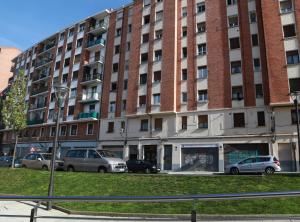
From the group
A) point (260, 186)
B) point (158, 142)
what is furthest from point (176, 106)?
point (260, 186)

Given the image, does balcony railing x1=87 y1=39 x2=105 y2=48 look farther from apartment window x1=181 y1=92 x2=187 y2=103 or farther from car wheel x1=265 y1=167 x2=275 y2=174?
car wheel x1=265 y1=167 x2=275 y2=174

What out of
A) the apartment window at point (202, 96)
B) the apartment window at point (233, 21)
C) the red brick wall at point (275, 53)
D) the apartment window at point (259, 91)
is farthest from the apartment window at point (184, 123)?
the apartment window at point (233, 21)

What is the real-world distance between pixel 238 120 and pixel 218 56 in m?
7.24

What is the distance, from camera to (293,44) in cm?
2884

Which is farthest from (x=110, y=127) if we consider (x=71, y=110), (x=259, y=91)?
(x=259, y=91)

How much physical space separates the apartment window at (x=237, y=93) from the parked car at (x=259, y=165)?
8795 mm

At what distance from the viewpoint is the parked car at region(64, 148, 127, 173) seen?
2167cm

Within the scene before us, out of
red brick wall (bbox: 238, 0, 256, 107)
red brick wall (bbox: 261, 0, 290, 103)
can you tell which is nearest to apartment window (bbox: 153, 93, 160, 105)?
red brick wall (bbox: 238, 0, 256, 107)

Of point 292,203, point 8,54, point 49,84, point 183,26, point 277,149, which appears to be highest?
point 8,54

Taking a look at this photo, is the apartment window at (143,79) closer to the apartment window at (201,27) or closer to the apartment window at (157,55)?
the apartment window at (157,55)

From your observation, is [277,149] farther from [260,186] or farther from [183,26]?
[183,26]

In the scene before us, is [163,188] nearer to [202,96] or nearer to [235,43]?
[202,96]

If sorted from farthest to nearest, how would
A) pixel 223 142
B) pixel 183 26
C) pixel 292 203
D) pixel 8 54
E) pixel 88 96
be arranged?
pixel 8 54 → pixel 88 96 → pixel 183 26 → pixel 223 142 → pixel 292 203

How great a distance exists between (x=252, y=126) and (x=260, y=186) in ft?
52.6
